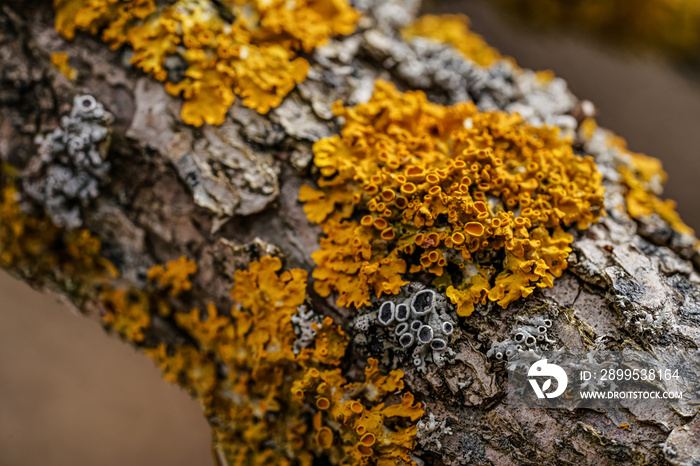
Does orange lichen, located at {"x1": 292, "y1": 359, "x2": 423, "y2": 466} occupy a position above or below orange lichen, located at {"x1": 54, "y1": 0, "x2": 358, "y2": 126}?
below

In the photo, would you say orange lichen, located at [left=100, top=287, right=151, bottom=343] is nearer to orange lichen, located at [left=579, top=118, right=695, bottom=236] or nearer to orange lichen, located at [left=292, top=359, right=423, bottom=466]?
orange lichen, located at [left=292, top=359, right=423, bottom=466]

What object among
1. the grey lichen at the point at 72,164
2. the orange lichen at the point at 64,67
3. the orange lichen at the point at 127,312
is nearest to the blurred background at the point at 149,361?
the orange lichen at the point at 127,312

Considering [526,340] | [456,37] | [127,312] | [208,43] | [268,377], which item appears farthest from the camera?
[456,37]

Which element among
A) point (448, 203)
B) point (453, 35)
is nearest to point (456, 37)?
point (453, 35)

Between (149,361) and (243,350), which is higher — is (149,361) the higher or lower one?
the lower one

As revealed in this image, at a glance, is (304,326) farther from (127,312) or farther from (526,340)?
(127,312)

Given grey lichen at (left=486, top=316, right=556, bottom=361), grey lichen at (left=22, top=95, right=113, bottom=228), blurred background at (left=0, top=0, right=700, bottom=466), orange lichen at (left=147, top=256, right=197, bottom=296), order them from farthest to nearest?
blurred background at (left=0, top=0, right=700, bottom=466), orange lichen at (left=147, top=256, right=197, bottom=296), grey lichen at (left=22, top=95, right=113, bottom=228), grey lichen at (left=486, top=316, right=556, bottom=361)

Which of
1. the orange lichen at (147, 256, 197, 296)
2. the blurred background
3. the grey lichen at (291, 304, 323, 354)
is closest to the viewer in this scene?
the grey lichen at (291, 304, 323, 354)

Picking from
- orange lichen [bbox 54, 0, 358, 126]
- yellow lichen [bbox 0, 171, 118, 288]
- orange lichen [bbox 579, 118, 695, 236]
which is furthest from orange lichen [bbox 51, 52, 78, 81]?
orange lichen [bbox 579, 118, 695, 236]
